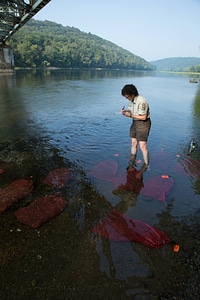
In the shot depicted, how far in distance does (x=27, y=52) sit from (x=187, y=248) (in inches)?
3775

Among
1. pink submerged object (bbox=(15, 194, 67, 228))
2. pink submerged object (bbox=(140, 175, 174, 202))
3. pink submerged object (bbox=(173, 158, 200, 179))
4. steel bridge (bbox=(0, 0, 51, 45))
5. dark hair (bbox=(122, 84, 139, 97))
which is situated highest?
steel bridge (bbox=(0, 0, 51, 45))

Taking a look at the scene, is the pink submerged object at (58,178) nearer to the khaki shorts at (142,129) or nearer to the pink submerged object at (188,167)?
the khaki shorts at (142,129)

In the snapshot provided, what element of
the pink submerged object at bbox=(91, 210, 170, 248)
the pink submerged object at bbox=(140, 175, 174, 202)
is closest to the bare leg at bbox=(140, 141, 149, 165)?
the pink submerged object at bbox=(140, 175, 174, 202)

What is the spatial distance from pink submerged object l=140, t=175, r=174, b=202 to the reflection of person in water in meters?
0.17

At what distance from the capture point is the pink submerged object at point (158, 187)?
4879 millimetres

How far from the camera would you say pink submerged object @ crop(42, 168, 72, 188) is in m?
5.19

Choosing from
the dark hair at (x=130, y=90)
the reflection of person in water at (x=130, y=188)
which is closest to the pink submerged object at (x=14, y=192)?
the reflection of person in water at (x=130, y=188)

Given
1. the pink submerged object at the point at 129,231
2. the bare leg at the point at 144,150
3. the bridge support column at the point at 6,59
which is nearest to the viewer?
the pink submerged object at the point at 129,231

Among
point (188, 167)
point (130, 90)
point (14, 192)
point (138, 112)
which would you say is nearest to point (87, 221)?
point (14, 192)

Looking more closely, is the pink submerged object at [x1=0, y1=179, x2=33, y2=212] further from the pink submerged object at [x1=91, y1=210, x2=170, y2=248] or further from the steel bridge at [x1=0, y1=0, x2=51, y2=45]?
the steel bridge at [x1=0, y1=0, x2=51, y2=45]

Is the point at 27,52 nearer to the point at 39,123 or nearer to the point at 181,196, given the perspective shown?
the point at 39,123

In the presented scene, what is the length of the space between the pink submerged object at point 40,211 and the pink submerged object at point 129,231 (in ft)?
3.09

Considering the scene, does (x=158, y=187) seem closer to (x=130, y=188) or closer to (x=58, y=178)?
(x=130, y=188)

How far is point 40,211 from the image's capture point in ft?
13.8
